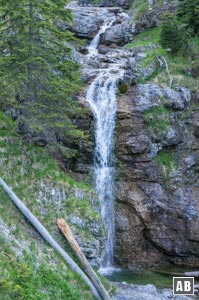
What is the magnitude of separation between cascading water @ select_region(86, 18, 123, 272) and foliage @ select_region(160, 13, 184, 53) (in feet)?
22.7

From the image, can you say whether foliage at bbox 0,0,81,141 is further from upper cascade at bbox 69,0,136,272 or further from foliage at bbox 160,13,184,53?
foliage at bbox 160,13,184,53

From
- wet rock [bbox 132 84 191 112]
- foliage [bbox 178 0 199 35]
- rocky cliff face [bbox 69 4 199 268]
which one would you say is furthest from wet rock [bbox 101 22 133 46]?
rocky cliff face [bbox 69 4 199 268]

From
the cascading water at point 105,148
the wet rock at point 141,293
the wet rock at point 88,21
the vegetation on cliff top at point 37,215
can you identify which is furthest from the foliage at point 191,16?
the wet rock at point 141,293

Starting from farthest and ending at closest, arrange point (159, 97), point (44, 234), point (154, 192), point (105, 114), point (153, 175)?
point (159, 97) → point (105, 114) → point (153, 175) → point (154, 192) → point (44, 234)

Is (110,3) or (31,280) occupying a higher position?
(110,3)

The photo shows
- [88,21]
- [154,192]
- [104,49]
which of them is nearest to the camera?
[154,192]

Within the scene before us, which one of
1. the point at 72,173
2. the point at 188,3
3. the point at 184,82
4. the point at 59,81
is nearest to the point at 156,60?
the point at 184,82

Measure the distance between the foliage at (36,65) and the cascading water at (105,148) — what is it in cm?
560

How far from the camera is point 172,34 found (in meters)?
30.7

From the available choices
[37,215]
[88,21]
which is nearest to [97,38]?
[88,21]
